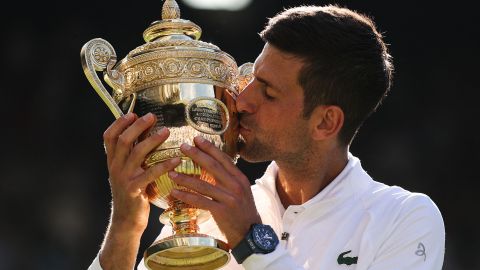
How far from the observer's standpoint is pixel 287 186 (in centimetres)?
318

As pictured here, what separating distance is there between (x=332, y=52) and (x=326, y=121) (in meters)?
0.23

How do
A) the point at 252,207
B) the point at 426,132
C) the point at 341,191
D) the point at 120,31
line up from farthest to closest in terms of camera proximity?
the point at 426,132 → the point at 120,31 → the point at 341,191 → the point at 252,207

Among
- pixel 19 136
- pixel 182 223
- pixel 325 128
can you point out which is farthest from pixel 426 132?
pixel 182 223

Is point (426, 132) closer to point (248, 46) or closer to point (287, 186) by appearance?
point (248, 46)

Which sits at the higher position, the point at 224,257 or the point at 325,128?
the point at 325,128

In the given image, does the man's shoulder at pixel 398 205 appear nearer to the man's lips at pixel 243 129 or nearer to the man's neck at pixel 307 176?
the man's neck at pixel 307 176

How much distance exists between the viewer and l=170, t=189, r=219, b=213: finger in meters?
2.67

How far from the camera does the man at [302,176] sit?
2695 mm

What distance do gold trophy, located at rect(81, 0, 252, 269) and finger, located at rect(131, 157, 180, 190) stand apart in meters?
0.04

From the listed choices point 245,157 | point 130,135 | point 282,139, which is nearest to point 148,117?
point 130,135

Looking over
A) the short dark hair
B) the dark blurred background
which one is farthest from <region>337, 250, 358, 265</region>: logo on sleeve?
the dark blurred background

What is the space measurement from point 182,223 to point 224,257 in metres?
0.16

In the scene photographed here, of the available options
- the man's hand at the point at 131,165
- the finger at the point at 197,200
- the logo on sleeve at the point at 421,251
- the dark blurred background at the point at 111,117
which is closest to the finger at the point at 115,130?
the man's hand at the point at 131,165

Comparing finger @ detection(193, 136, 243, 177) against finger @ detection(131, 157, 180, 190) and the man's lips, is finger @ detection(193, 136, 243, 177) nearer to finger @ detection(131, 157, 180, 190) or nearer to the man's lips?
finger @ detection(131, 157, 180, 190)
